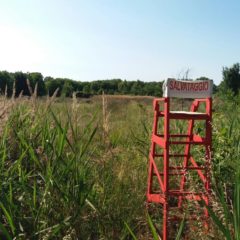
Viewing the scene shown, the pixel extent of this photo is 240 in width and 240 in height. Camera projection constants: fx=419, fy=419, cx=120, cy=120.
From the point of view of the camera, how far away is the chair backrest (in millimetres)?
3490

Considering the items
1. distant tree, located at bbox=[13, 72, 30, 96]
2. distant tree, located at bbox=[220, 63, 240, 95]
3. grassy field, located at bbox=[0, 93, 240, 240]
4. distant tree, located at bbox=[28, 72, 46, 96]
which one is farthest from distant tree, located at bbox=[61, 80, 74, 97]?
distant tree, located at bbox=[220, 63, 240, 95]

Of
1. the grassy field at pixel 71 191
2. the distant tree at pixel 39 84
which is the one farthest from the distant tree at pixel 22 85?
the grassy field at pixel 71 191

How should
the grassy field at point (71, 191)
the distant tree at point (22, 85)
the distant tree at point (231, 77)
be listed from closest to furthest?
the grassy field at point (71, 191) → the distant tree at point (22, 85) → the distant tree at point (231, 77)

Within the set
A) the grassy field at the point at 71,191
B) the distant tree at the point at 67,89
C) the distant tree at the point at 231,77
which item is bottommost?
the grassy field at the point at 71,191

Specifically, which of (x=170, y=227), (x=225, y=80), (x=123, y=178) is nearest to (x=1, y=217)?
(x=123, y=178)

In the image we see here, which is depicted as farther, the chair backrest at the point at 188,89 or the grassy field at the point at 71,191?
the chair backrest at the point at 188,89

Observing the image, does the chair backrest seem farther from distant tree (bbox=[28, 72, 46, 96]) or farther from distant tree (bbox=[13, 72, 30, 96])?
distant tree (bbox=[13, 72, 30, 96])

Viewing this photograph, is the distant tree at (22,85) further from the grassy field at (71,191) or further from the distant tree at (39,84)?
the grassy field at (71,191)

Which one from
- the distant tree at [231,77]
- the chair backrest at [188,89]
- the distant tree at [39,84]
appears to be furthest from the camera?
the distant tree at [231,77]

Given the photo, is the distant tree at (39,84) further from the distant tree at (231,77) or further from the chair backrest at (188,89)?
the distant tree at (231,77)

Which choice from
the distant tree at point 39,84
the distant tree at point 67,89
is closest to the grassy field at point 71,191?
the distant tree at point 67,89

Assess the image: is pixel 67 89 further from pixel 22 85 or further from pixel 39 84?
pixel 22 85

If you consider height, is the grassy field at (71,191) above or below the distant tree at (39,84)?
below

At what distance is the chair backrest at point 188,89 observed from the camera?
349cm
